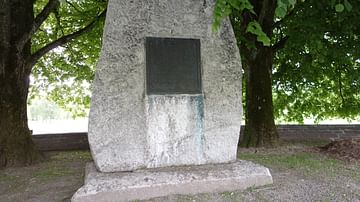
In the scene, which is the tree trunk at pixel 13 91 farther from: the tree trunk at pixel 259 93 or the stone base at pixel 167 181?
the tree trunk at pixel 259 93

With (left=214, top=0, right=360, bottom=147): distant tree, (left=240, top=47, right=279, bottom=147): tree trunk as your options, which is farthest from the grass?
(left=214, top=0, right=360, bottom=147): distant tree

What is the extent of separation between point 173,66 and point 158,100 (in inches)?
23.8

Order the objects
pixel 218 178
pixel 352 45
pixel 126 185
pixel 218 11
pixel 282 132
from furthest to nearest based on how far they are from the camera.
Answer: pixel 282 132 < pixel 352 45 < pixel 218 178 < pixel 126 185 < pixel 218 11

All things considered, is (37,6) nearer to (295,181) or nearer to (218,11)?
(218,11)

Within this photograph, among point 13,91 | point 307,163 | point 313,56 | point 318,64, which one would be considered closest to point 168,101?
point 307,163

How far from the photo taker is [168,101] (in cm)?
514

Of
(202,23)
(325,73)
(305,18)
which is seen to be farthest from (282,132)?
(202,23)

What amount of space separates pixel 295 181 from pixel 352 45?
18.3 ft

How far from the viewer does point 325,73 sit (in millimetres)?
11961

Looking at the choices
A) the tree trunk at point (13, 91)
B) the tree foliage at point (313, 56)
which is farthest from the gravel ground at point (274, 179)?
→ the tree foliage at point (313, 56)

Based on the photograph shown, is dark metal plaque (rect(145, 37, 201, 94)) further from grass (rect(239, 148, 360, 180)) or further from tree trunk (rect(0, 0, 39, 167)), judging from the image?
tree trunk (rect(0, 0, 39, 167))

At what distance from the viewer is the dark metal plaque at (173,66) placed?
513 centimetres

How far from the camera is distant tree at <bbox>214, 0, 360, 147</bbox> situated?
8.06m

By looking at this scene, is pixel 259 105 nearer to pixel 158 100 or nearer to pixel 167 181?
pixel 158 100
